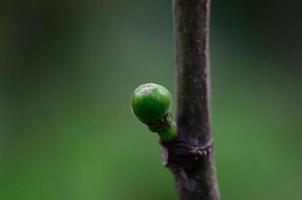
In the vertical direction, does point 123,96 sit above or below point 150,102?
above

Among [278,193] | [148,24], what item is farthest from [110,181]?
[148,24]

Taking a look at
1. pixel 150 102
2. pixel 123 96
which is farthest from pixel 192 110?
pixel 123 96

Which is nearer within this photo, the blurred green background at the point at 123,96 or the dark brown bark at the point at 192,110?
the dark brown bark at the point at 192,110

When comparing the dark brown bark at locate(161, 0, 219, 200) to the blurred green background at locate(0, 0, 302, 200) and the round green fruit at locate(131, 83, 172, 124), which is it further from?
the blurred green background at locate(0, 0, 302, 200)

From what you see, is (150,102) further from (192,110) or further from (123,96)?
(123,96)

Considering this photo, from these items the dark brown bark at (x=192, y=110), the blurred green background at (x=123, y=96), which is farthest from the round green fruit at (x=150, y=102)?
the blurred green background at (x=123, y=96)

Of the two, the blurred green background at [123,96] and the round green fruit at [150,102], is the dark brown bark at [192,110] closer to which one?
the round green fruit at [150,102]

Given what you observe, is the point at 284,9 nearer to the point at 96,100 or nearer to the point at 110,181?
the point at 96,100
